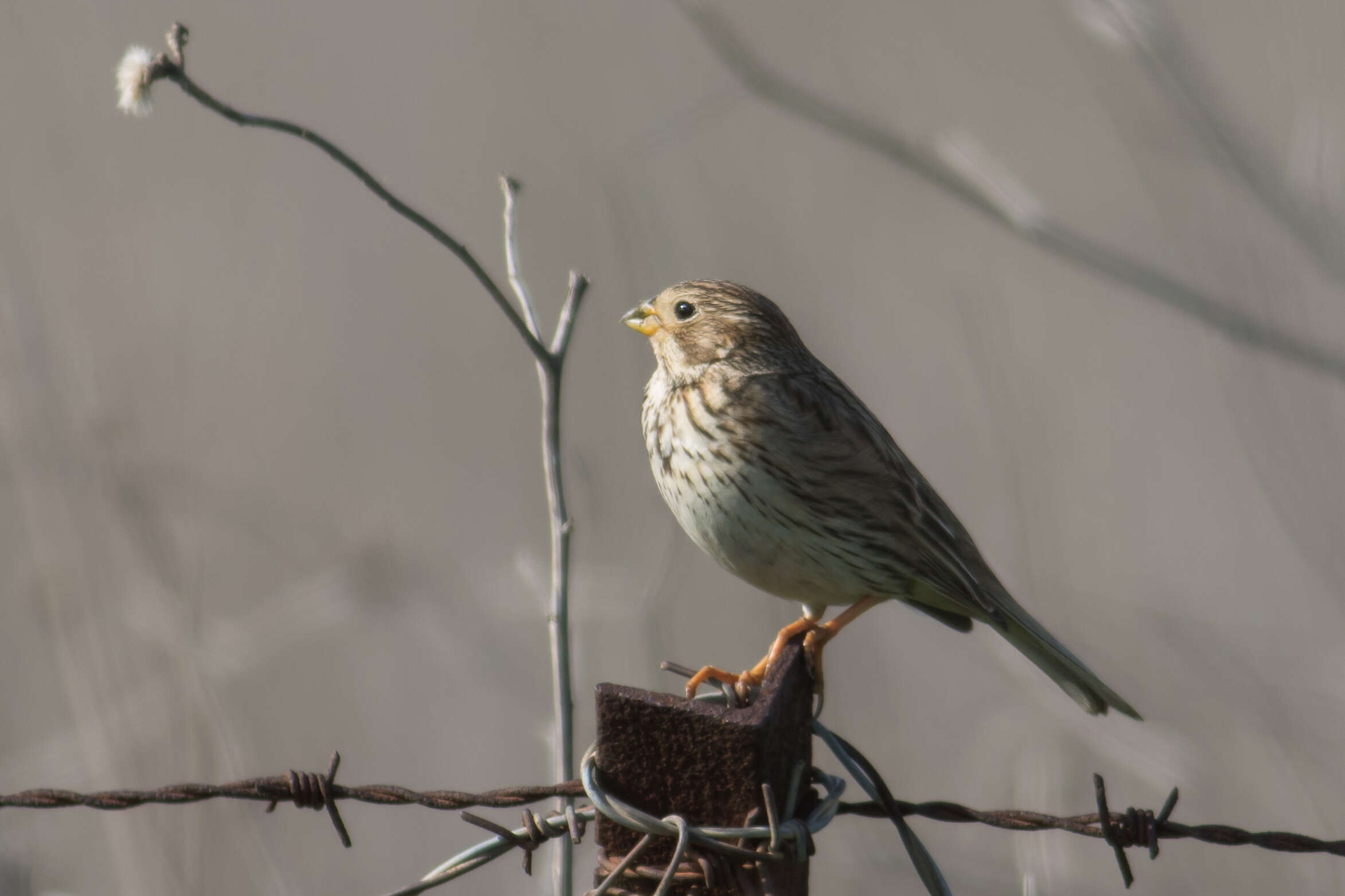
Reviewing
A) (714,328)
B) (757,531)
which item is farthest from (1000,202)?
(714,328)

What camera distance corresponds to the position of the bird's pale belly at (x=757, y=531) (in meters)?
4.01

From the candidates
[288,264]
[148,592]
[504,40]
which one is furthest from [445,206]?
[148,592]

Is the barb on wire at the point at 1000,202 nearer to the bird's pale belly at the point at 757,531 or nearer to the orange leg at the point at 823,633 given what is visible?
the bird's pale belly at the point at 757,531

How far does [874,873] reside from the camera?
5383 mm

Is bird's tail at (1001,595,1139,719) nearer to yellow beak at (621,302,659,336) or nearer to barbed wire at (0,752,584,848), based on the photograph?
yellow beak at (621,302,659,336)

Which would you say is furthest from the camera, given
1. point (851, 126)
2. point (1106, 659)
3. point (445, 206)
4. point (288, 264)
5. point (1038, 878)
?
point (288, 264)

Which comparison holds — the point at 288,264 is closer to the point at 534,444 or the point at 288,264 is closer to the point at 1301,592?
the point at 534,444

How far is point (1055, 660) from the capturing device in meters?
4.15

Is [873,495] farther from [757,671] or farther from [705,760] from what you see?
[705,760]

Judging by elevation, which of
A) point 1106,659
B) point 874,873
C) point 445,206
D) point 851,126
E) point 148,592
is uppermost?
point 445,206

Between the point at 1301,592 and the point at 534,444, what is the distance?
13.2 ft

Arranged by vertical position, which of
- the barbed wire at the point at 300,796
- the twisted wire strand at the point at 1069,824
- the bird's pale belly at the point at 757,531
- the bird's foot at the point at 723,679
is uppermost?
the bird's pale belly at the point at 757,531

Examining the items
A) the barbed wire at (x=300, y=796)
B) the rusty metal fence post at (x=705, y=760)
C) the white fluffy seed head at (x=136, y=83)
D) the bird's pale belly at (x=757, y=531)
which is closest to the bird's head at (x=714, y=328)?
the bird's pale belly at (x=757, y=531)

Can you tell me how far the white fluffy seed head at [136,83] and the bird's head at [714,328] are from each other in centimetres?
181
